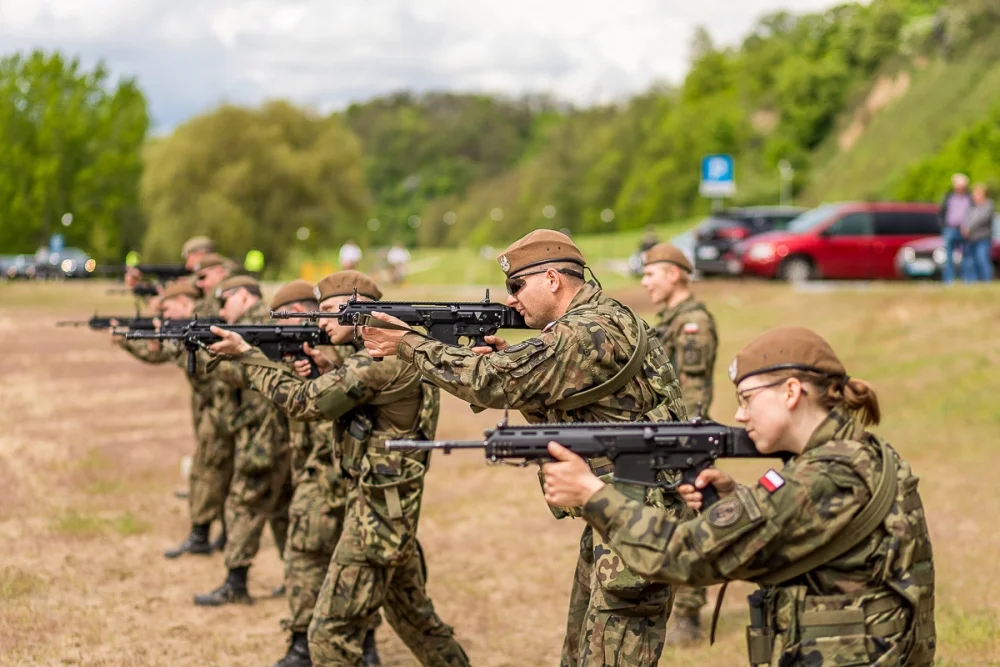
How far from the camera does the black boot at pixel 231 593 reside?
8719 millimetres

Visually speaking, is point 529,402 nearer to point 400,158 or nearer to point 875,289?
point 875,289

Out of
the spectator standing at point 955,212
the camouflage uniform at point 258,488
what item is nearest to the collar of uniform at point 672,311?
the camouflage uniform at point 258,488

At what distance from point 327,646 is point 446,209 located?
4889 inches

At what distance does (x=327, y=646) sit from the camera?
19.9 feet

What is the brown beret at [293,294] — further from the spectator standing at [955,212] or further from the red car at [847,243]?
the red car at [847,243]

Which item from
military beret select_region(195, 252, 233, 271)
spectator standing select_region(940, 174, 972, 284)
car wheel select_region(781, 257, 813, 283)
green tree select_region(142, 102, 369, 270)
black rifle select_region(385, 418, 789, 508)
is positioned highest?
green tree select_region(142, 102, 369, 270)

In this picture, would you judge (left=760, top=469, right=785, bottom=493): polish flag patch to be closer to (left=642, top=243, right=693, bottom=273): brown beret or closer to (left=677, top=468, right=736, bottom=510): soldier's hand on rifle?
(left=677, top=468, right=736, bottom=510): soldier's hand on rifle

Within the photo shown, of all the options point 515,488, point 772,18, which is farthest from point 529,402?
point 772,18

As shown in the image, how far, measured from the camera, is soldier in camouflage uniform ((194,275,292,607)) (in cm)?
856

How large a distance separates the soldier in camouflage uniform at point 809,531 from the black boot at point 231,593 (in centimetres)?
544

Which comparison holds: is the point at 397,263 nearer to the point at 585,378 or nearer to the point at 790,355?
the point at 585,378

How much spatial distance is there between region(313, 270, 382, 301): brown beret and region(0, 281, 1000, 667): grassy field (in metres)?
2.56

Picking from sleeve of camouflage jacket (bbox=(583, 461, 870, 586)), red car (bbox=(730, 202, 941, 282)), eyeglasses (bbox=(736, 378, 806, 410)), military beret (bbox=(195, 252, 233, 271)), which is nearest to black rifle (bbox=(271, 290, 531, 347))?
eyeglasses (bbox=(736, 378, 806, 410))

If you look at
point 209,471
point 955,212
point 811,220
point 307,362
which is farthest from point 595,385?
point 811,220
